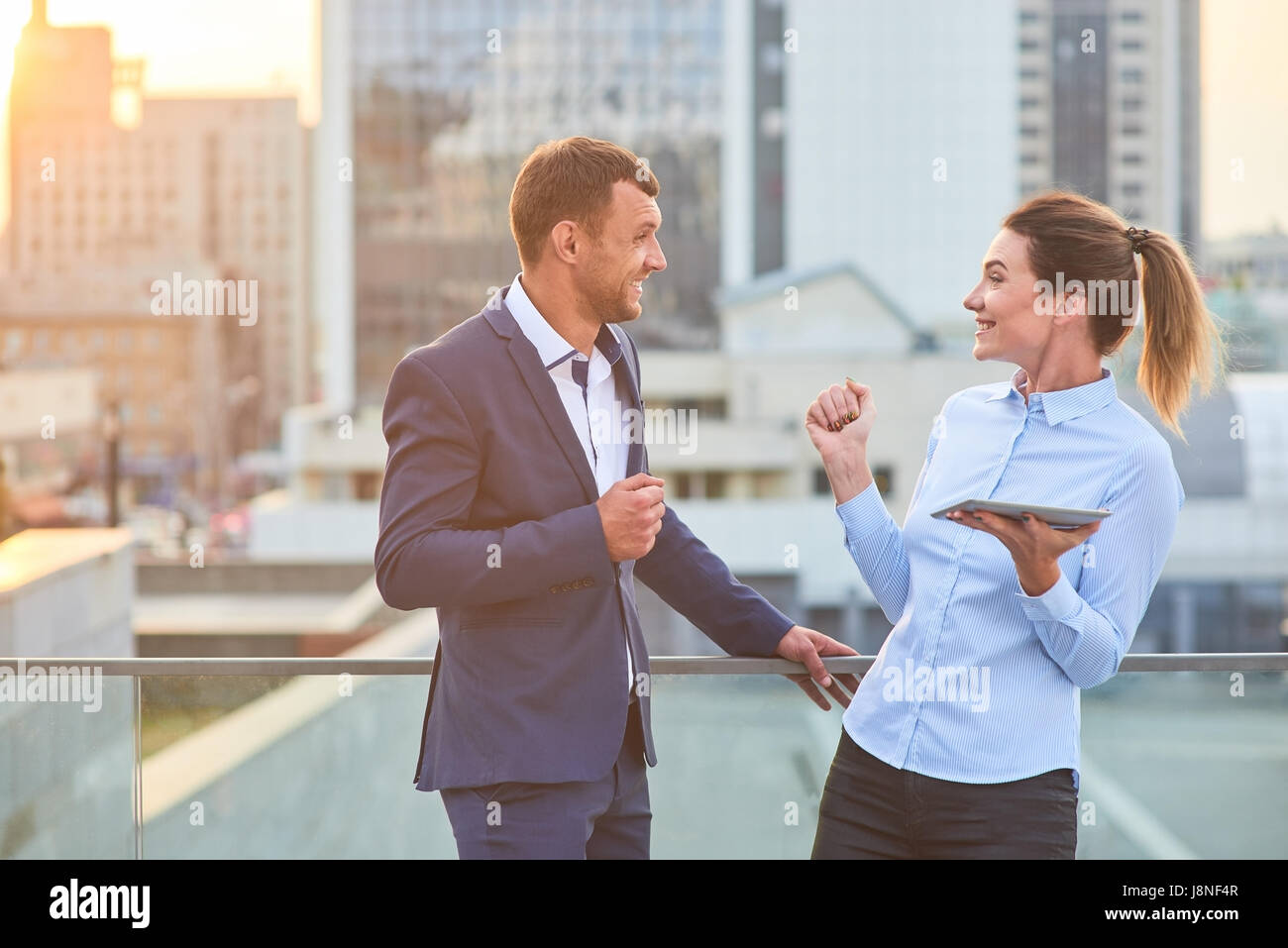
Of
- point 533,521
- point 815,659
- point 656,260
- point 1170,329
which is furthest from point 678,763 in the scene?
point 1170,329

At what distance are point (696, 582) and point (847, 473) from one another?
0.39 metres

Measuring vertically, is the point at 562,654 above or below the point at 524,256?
below

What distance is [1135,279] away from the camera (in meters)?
2.28

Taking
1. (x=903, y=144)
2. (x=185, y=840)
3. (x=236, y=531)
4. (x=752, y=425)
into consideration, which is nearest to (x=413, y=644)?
(x=185, y=840)

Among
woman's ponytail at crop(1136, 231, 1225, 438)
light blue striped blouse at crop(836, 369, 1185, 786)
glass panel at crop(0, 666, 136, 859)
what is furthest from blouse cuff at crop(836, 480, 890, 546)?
glass panel at crop(0, 666, 136, 859)

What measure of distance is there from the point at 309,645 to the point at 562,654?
19.7 m

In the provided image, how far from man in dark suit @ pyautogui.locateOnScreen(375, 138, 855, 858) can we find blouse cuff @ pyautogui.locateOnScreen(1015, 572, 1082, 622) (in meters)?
0.60

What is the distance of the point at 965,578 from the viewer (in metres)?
2.27

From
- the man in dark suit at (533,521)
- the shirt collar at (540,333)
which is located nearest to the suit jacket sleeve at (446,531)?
the man in dark suit at (533,521)

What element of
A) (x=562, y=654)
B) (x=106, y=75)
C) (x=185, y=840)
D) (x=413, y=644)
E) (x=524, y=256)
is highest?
(x=106, y=75)

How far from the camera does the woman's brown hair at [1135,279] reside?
2240 mm

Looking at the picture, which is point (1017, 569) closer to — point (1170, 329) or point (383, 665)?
point (1170, 329)

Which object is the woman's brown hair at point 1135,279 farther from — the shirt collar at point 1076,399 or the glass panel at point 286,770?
the glass panel at point 286,770
